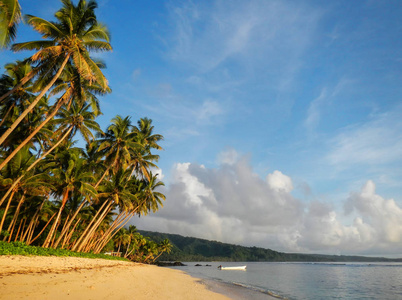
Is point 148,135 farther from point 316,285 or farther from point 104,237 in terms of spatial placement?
point 316,285

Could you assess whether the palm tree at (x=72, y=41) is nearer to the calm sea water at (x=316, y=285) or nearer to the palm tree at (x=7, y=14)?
the palm tree at (x=7, y=14)

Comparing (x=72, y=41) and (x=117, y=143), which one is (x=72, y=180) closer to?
(x=117, y=143)

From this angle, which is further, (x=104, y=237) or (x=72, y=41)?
(x=104, y=237)

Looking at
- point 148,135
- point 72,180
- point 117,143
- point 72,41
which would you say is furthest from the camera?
point 148,135

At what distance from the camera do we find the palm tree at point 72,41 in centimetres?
1445

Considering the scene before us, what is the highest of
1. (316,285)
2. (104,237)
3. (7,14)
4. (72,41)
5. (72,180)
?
(72,41)

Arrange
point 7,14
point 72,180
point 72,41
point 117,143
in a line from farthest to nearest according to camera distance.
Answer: point 117,143
point 72,180
point 72,41
point 7,14

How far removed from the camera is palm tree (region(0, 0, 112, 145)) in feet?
47.4

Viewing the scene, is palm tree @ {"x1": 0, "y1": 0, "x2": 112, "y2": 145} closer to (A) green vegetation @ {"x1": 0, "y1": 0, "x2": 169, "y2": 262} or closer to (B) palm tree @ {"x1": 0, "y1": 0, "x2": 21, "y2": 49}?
(A) green vegetation @ {"x1": 0, "y1": 0, "x2": 169, "y2": 262}

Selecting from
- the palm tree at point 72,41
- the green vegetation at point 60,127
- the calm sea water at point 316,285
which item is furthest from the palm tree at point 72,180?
the calm sea water at point 316,285

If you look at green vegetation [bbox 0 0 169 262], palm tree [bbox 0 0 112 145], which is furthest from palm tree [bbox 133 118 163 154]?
palm tree [bbox 0 0 112 145]

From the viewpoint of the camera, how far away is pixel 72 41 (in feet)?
49.3

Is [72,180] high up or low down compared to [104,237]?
up

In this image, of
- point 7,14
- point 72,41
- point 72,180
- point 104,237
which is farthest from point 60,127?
point 104,237
